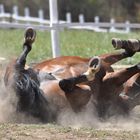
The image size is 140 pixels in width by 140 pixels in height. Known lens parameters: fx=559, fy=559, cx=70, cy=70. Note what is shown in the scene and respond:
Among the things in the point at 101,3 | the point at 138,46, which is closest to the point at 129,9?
the point at 101,3

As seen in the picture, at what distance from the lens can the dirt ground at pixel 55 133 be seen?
4812mm

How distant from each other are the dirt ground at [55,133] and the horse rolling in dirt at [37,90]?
0.41 meters

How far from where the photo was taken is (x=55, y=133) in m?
4.99

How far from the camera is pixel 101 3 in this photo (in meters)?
44.7

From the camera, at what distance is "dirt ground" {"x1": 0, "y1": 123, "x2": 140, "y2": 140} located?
4812 mm

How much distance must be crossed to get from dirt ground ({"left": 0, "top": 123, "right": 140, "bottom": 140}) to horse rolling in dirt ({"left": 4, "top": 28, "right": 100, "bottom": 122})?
1.36 feet

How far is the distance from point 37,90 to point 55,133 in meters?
0.91

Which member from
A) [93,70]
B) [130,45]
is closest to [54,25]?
[130,45]

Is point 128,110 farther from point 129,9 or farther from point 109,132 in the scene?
point 129,9

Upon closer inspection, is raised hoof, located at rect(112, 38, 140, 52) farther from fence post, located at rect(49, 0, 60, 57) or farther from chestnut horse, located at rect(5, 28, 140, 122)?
fence post, located at rect(49, 0, 60, 57)

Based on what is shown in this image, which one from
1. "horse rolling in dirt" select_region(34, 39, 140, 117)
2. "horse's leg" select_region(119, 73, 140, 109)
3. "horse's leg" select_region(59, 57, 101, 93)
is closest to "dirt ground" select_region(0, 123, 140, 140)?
"horse's leg" select_region(59, 57, 101, 93)

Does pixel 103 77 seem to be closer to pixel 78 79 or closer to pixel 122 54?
pixel 122 54

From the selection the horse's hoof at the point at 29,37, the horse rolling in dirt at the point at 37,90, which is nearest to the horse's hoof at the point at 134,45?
the horse rolling in dirt at the point at 37,90

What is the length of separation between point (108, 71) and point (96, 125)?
942 mm
